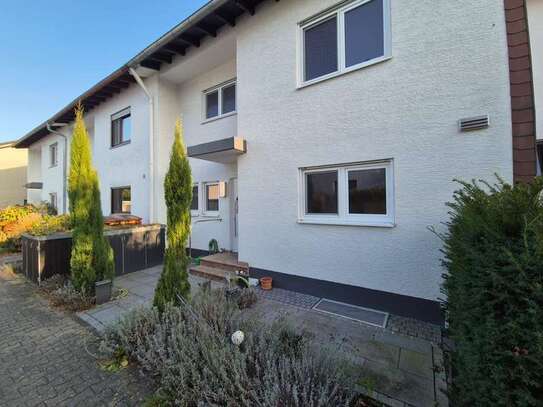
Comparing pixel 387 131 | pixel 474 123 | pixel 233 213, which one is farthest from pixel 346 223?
pixel 233 213

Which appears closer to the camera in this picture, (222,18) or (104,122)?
(222,18)

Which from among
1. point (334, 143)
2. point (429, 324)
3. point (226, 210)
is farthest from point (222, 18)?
point (429, 324)

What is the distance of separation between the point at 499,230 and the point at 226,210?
641 centimetres

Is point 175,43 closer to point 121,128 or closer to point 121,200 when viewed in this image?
point 121,128

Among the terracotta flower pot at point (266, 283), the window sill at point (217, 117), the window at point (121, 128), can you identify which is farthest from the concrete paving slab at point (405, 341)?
the window at point (121, 128)

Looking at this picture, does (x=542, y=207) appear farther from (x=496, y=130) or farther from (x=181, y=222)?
(x=181, y=222)

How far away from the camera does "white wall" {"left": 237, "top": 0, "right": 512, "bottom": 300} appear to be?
11.5ft

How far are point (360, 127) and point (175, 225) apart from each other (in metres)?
3.48

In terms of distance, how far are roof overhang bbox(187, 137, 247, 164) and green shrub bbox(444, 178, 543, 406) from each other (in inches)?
181

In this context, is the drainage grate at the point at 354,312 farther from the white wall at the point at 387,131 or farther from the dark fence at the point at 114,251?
the dark fence at the point at 114,251

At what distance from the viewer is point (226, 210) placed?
24.1 ft

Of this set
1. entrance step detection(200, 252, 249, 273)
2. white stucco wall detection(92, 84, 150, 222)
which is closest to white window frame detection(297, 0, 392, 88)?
entrance step detection(200, 252, 249, 273)

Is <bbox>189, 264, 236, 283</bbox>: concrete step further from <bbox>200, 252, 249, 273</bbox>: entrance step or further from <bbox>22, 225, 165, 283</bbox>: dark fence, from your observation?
<bbox>22, 225, 165, 283</bbox>: dark fence

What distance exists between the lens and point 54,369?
9.59 feet
